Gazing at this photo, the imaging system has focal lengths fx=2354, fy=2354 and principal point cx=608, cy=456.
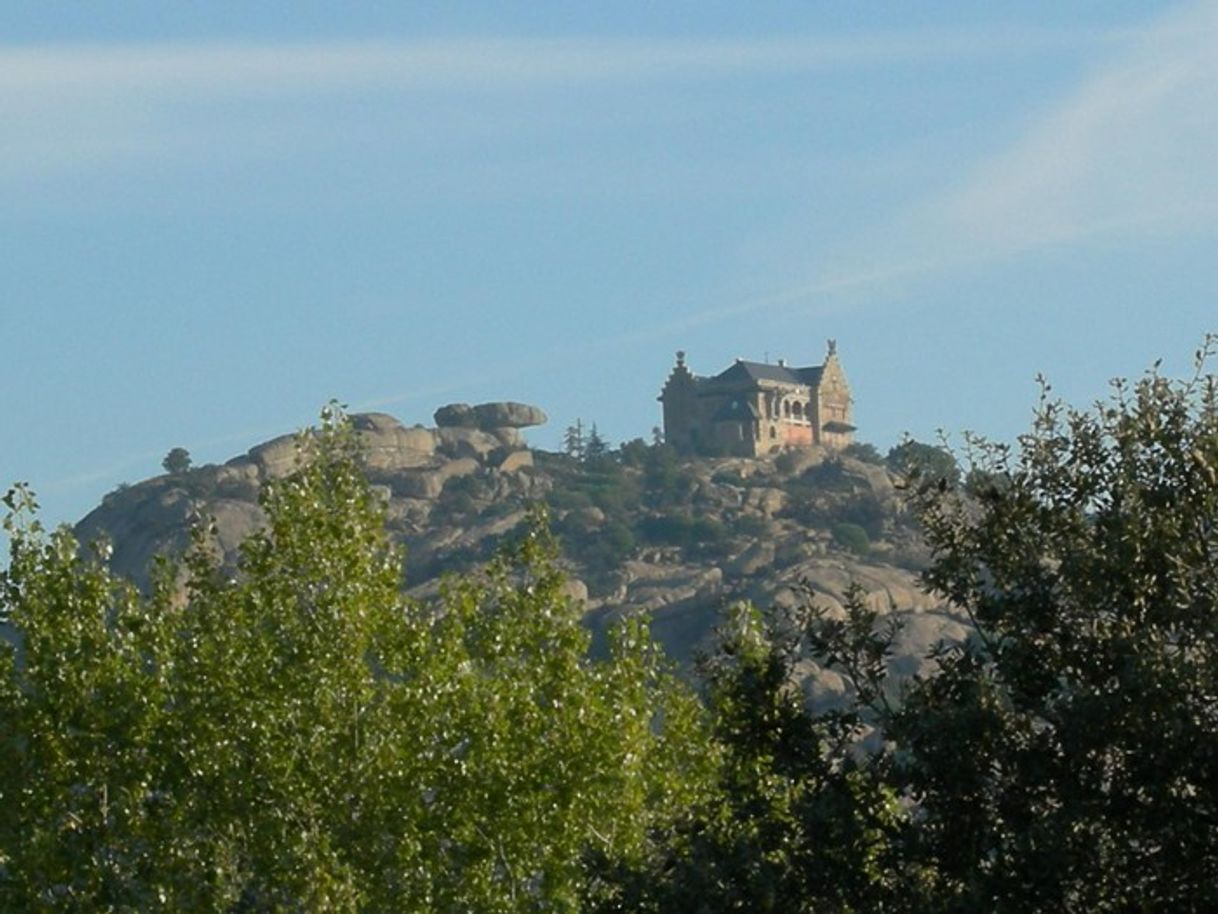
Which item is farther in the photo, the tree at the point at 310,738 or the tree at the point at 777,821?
the tree at the point at 310,738

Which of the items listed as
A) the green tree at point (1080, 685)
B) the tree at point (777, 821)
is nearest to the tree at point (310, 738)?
the tree at point (777, 821)

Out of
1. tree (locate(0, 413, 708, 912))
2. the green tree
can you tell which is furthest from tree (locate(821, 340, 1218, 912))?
tree (locate(0, 413, 708, 912))

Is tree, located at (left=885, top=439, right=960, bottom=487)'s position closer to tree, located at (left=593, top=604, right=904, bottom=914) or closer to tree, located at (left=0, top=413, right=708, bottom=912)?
tree, located at (left=593, top=604, right=904, bottom=914)

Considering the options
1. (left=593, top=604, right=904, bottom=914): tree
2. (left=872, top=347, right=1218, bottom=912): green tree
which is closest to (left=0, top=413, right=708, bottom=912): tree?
(left=593, top=604, right=904, bottom=914): tree

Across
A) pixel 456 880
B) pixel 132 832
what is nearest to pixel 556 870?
pixel 456 880

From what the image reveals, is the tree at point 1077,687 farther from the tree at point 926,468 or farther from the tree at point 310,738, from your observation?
the tree at point 310,738

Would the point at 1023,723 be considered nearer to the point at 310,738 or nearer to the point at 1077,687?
the point at 1077,687

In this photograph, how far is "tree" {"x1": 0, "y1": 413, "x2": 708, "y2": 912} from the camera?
34.0 m

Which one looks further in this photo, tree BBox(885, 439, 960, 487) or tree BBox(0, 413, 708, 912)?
tree BBox(0, 413, 708, 912)

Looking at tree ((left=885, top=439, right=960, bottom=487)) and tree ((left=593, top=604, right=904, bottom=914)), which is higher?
tree ((left=885, top=439, right=960, bottom=487))

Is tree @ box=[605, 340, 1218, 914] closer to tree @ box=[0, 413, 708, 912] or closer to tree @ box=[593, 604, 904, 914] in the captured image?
tree @ box=[593, 604, 904, 914]

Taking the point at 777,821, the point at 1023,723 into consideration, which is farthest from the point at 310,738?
the point at 1023,723

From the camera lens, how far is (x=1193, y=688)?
16.9 m

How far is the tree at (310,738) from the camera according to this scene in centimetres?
3400
